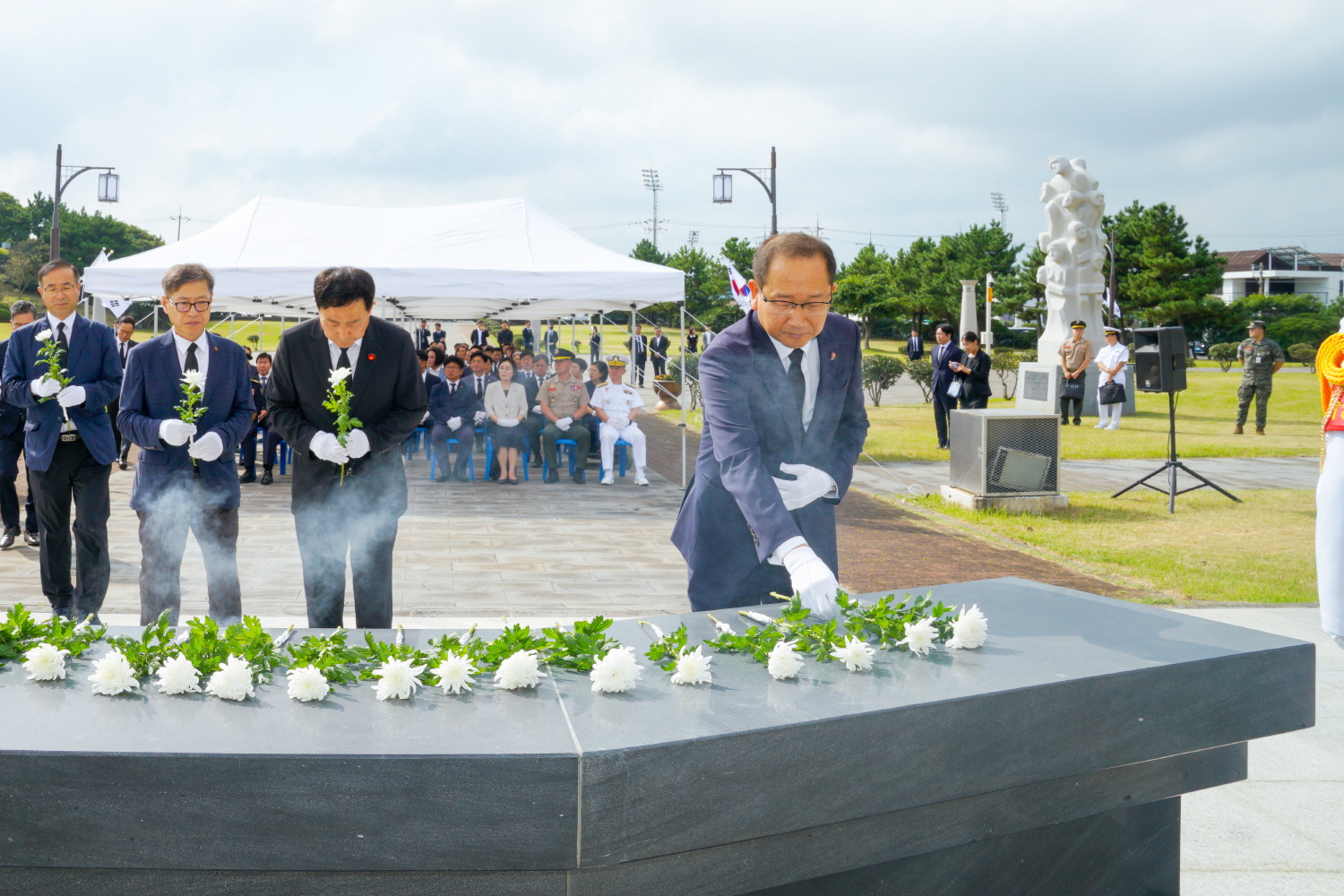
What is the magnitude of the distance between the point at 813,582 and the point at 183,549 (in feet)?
10.5

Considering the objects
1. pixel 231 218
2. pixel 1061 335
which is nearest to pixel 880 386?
pixel 1061 335

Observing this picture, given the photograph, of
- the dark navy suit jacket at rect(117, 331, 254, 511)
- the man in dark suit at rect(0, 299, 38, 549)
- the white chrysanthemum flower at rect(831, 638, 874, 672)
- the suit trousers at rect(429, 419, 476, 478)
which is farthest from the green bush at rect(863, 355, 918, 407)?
the white chrysanthemum flower at rect(831, 638, 874, 672)

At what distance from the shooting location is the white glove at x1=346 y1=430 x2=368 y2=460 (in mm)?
3865

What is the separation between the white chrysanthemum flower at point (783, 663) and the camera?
2277mm

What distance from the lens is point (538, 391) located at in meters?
13.5

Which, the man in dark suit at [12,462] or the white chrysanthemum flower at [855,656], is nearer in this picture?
the white chrysanthemum flower at [855,656]

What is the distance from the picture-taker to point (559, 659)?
2.40 meters

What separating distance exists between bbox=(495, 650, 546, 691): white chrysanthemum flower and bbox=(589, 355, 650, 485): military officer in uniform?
10.4 m

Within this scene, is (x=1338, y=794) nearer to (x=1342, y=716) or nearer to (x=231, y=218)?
(x=1342, y=716)

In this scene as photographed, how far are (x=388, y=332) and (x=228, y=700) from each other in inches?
86.3

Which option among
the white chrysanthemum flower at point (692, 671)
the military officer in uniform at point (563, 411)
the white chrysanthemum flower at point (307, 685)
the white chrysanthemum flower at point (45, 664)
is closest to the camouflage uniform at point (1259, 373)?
the military officer in uniform at point (563, 411)

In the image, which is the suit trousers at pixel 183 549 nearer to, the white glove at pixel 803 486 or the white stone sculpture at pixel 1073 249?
the white glove at pixel 803 486

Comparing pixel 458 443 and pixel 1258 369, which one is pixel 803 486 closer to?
pixel 458 443

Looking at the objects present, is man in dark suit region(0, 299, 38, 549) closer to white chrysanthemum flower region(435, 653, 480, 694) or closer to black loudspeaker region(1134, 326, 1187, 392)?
white chrysanthemum flower region(435, 653, 480, 694)
